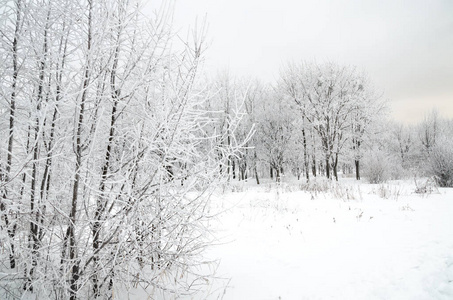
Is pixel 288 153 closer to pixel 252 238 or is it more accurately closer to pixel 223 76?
pixel 223 76

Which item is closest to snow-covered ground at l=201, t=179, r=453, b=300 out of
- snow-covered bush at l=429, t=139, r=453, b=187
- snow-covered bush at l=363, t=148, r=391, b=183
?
snow-covered bush at l=429, t=139, r=453, b=187

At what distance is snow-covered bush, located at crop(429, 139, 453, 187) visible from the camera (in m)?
10.1

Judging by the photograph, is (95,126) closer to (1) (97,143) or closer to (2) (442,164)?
(1) (97,143)

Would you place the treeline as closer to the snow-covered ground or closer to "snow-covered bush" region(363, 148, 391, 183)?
the snow-covered ground

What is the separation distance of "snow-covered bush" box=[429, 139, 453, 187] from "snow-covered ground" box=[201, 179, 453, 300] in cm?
717

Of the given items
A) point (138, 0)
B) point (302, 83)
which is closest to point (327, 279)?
point (138, 0)

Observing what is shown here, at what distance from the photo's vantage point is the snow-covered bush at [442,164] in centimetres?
1011

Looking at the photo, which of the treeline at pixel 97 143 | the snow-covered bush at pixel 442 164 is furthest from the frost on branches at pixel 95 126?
the snow-covered bush at pixel 442 164

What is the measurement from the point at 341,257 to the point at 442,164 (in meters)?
11.0

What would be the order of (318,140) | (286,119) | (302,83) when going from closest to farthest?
(302,83) < (286,119) < (318,140)

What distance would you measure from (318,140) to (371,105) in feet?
19.1

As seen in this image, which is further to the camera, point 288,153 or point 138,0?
point 288,153

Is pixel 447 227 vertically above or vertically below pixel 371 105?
below

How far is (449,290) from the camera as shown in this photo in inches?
78.2
